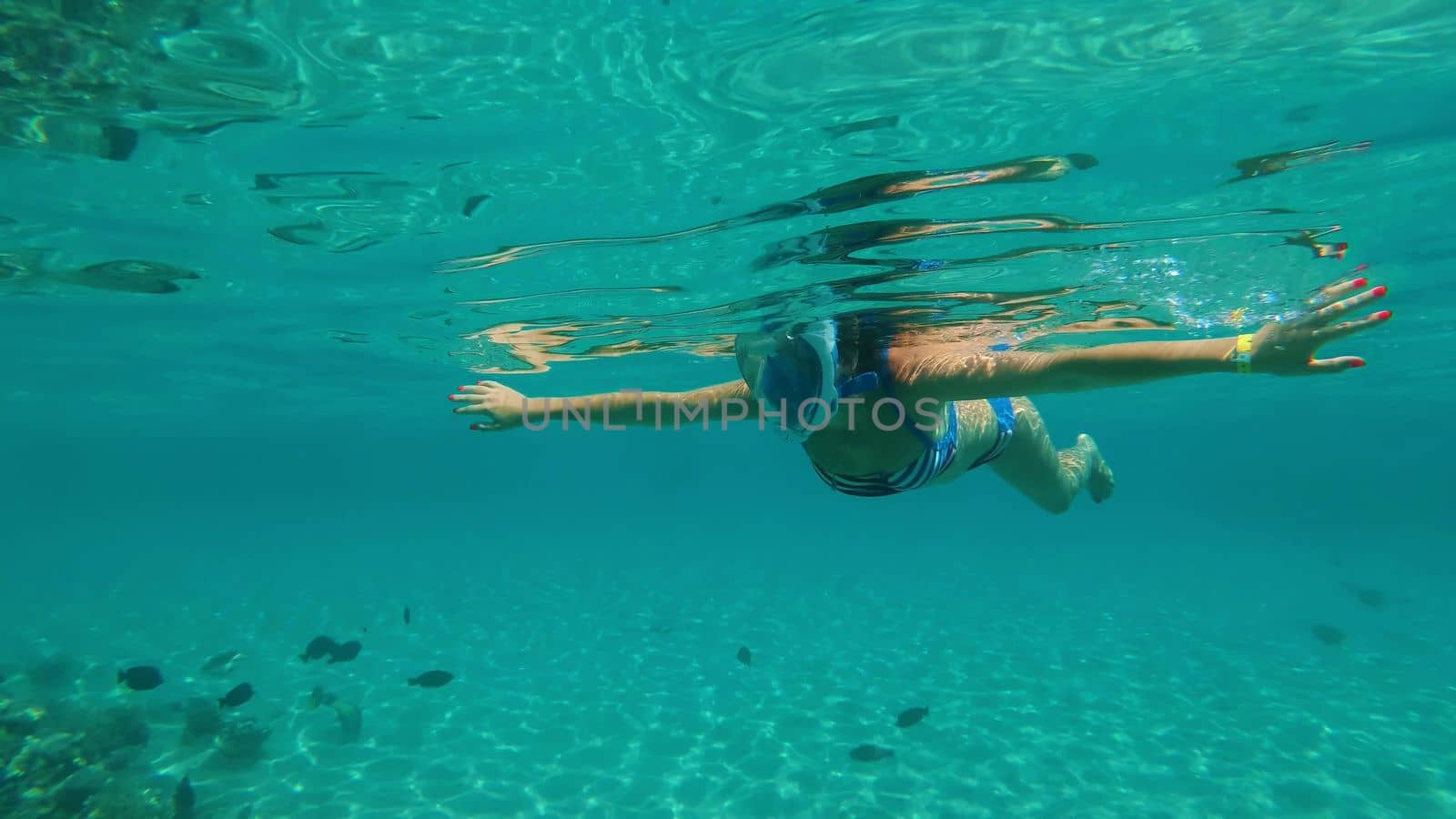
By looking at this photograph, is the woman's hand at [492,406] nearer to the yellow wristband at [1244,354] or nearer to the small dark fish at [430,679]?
the yellow wristband at [1244,354]

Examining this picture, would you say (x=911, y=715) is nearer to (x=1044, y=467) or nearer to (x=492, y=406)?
(x=1044, y=467)

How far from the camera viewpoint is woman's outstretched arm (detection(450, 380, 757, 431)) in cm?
528

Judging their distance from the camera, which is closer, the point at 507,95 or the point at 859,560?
the point at 507,95

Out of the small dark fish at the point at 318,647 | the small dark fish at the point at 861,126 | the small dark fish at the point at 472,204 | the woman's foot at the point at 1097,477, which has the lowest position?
the small dark fish at the point at 318,647

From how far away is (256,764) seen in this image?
11.4m

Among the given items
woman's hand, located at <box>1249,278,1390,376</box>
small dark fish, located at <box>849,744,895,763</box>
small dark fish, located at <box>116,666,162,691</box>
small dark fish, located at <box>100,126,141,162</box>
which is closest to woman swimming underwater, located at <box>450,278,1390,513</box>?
woman's hand, located at <box>1249,278,1390,376</box>

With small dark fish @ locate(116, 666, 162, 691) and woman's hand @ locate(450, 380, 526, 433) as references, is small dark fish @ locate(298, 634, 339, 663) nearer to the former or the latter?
small dark fish @ locate(116, 666, 162, 691)

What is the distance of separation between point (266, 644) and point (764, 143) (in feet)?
66.4

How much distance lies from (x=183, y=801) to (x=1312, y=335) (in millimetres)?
12749

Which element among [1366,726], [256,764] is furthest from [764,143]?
[1366,726]

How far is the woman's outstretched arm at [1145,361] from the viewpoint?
2.89 meters

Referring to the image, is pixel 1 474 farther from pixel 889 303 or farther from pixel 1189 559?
pixel 1189 559

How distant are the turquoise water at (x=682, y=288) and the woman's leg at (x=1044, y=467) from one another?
9.77ft

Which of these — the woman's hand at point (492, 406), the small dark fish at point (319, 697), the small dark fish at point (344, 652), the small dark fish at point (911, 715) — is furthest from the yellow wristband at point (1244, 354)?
the small dark fish at point (319, 697)
